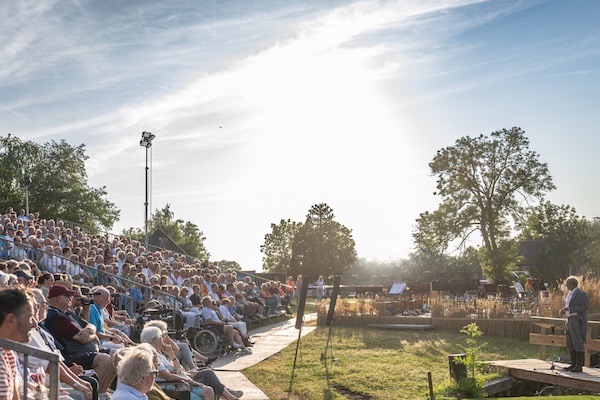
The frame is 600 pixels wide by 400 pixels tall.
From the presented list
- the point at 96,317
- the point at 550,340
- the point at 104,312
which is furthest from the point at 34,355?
the point at 550,340

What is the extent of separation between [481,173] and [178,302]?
38.3m

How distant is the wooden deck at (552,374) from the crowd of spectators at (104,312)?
5.62 metres

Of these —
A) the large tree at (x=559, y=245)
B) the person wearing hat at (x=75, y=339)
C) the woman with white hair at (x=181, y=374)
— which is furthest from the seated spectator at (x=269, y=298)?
the large tree at (x=559, y=245)

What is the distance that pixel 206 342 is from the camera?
1603 cm

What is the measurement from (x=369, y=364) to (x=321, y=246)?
5831 cm

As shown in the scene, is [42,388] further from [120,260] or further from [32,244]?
[120,260]

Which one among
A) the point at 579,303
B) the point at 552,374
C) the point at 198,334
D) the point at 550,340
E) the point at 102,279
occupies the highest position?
the point at 102,279

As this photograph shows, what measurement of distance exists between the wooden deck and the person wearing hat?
7689 mm

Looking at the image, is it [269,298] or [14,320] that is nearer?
[14,320]

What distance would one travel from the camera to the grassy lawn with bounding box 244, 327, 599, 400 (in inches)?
484

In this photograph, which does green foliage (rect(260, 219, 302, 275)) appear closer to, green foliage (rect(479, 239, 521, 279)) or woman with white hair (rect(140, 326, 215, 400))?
green foliage (rect(479, 239, 521, 279))

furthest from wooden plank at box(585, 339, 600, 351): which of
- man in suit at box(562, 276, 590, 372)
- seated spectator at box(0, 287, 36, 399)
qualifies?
seated spectator at box(0, 287, 36, 399)

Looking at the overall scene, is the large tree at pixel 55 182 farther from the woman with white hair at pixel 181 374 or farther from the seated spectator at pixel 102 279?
the woman with white hair at pixel 181 374

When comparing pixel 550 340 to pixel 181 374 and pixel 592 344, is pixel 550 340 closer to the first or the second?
pixel 592 344
